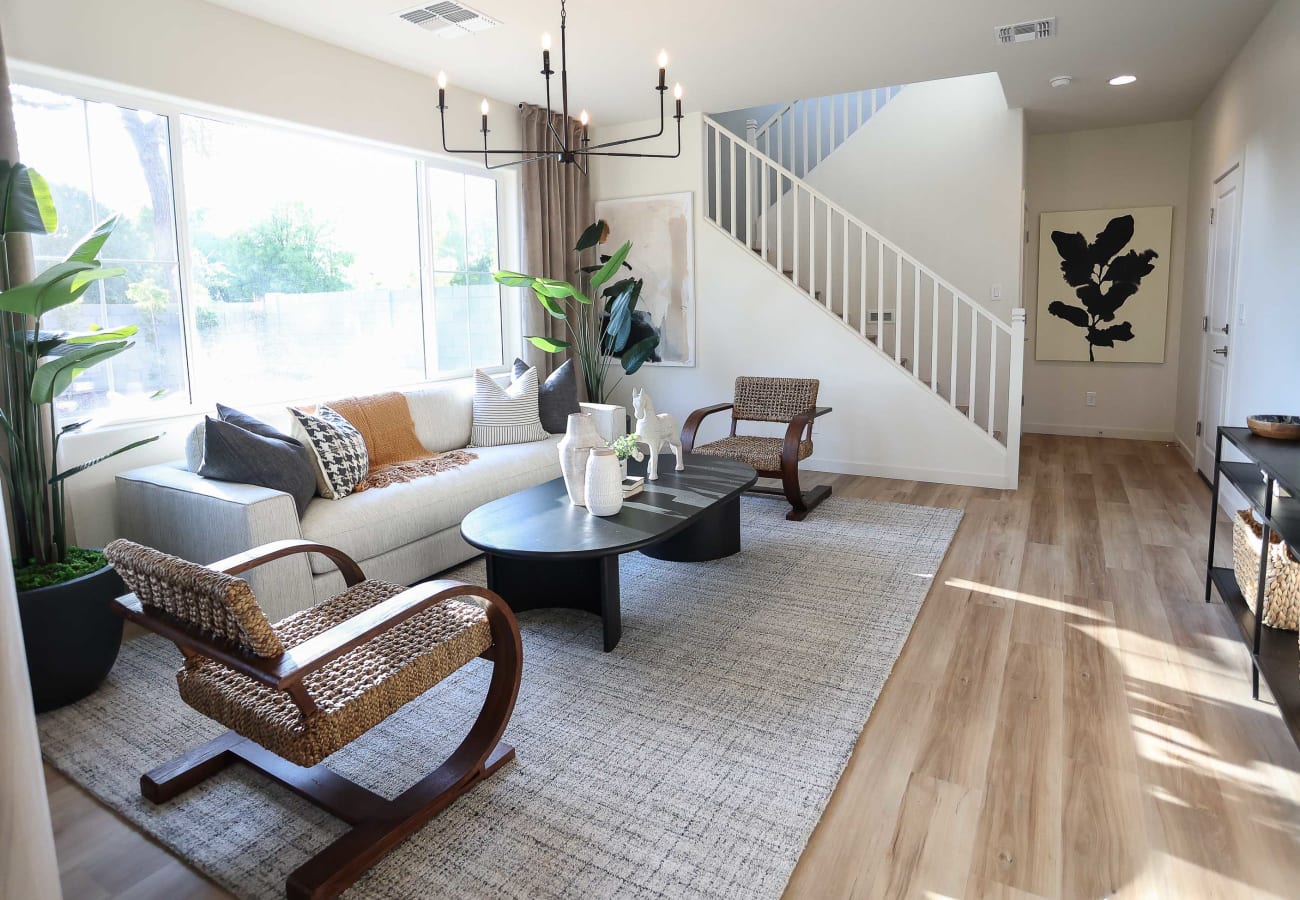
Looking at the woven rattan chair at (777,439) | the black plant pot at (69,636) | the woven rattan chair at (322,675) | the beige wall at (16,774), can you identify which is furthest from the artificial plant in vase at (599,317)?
the beige wall at (16,774)

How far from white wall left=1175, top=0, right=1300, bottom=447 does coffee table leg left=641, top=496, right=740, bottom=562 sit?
2.47 metres

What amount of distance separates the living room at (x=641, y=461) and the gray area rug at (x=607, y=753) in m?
0.02

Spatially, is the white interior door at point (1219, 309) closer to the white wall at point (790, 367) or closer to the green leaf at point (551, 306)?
the white wall at point (790, 367)

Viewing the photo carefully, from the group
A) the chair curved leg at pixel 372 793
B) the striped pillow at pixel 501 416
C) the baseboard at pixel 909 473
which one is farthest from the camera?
the baseboard at pixel 909 473

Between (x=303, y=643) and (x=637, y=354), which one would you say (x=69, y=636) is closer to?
(x=303, y=643)

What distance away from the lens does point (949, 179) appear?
6113 mm

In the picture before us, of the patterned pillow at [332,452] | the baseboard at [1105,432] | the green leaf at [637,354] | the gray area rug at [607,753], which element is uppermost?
the green leaf at [637,354]

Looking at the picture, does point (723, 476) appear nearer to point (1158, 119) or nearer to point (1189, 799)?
point (1189, 799)

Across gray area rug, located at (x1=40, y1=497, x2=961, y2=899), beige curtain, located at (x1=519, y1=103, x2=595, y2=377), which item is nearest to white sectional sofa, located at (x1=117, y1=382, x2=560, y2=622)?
gray area rug, located at (x1=40, y1=497, x2=961, y2=899)

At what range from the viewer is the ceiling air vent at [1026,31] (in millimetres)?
4022

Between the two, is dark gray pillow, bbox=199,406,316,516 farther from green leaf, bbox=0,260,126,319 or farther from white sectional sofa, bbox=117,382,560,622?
green leaf, bbox=0,260,126,319

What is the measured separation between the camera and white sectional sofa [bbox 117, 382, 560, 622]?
2.87 metres

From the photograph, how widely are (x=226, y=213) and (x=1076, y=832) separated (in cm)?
415

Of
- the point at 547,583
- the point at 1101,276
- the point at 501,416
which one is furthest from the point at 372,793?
the point at 1101,276
